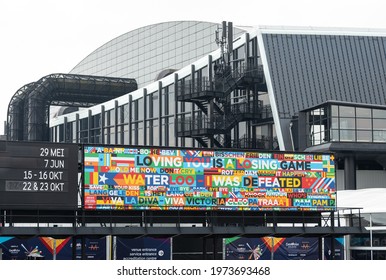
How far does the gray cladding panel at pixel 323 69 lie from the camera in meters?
66.6

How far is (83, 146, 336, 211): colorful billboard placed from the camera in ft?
123

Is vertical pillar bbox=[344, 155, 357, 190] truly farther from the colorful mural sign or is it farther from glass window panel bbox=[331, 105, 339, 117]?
the colorful mural sign

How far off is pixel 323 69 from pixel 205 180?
31.9 metres

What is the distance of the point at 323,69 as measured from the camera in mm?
68375

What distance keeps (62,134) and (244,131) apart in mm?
43236

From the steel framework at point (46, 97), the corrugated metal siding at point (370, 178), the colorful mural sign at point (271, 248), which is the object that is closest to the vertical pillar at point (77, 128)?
the steel framework at point (46, 97)

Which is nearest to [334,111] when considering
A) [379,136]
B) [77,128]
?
[379,136]

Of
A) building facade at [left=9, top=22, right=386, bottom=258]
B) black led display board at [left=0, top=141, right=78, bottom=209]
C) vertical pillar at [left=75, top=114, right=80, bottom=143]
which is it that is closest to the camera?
black led display board at [left=0, top=141, right=78, bottom=209]

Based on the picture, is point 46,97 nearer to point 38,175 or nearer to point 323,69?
point 323,69

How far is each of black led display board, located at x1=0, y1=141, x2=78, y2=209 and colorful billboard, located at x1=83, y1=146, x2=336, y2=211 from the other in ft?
2.47

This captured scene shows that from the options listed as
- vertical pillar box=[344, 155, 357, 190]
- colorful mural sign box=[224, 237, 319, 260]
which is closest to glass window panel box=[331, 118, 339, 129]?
vertical pillar box=[344, 155, 357, 190]

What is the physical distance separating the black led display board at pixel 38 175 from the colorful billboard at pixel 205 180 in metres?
0.75

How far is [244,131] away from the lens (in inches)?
2805

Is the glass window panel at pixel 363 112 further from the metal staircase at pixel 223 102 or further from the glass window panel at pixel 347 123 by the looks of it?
the metal staircase at pixel 223 102
